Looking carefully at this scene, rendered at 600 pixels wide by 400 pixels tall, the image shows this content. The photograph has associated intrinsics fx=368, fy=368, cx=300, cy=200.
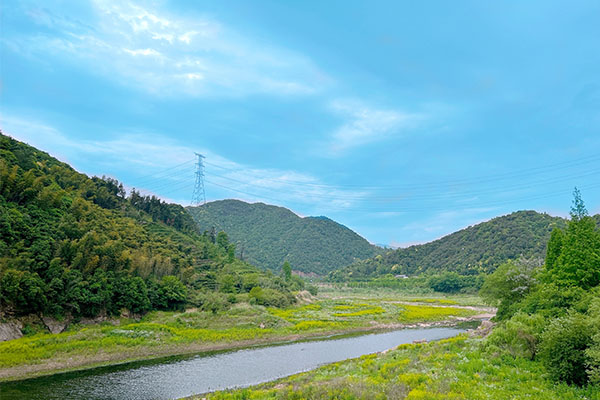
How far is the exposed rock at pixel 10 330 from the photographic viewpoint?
3231 cm

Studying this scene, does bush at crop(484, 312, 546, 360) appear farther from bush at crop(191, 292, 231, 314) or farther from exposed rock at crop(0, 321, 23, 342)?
bush at crop(191, 292, 231, 314)

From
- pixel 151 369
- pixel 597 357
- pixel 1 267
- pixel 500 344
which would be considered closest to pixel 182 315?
pixel 151 369

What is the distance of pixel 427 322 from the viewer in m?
65.5

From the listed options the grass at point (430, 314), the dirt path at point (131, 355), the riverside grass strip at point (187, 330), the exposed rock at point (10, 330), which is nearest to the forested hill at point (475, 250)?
the grass at point (430, 314)

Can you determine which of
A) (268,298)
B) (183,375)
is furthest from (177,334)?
(268,298)

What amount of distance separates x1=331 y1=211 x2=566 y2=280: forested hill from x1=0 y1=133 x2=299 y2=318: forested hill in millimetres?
100765

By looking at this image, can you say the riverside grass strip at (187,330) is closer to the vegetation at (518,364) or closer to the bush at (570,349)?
the vegetation at (518,364)

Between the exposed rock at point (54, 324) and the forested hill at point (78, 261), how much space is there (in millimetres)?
727

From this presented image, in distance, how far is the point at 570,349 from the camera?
53.2ft

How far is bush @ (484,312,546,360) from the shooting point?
2142cm

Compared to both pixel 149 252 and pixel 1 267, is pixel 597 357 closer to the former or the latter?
pixel 1 267

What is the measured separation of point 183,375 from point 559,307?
2953cm

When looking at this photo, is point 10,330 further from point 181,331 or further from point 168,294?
point 168,294

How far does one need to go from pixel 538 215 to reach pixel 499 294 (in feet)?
481
